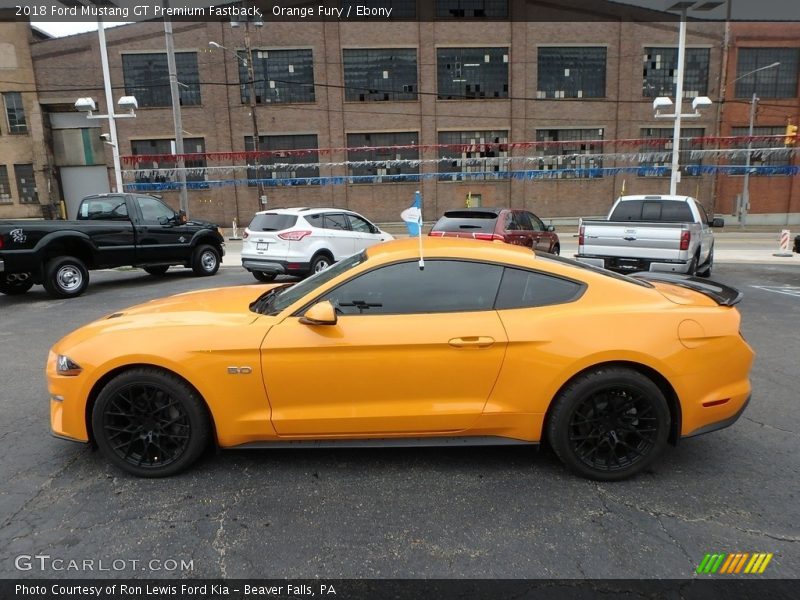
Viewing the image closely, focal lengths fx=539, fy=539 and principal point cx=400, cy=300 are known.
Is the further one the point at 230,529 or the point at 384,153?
the point at 384,153

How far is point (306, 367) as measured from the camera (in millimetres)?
3291

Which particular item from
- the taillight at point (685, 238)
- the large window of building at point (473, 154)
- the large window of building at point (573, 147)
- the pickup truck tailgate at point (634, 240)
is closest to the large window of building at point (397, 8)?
the large window of building at point (473, 154)

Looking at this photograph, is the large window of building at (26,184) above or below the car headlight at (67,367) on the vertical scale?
above

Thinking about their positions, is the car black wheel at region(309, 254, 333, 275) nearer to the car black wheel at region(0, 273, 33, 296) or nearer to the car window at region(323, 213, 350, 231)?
the car window at region(323, 213, 350, 231)

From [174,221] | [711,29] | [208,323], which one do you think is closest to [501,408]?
[208,323]

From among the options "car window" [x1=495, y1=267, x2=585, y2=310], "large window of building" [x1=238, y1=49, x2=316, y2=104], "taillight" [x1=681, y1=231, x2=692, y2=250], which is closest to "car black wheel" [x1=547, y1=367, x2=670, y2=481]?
"car window" [x1=495, y1=267, x2=585, y2=310]

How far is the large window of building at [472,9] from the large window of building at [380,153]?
25.0 feet

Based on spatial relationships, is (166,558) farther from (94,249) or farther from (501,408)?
(94,249)

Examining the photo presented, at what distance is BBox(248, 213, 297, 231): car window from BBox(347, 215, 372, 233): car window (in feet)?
5.24

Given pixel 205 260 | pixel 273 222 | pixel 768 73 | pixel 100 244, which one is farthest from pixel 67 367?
pixel 768 73

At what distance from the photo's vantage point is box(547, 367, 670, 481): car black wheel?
3.28 metres

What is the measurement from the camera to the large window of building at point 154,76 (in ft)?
109

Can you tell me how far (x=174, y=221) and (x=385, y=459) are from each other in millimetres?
10537

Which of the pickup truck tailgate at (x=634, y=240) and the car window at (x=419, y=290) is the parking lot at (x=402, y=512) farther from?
the pickup truck tailgate at (x=634, y=240)
